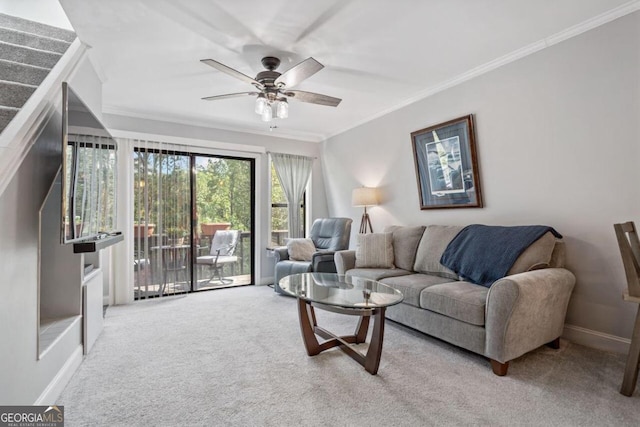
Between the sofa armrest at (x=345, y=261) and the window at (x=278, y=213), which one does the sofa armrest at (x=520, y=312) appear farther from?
the window at (x=278, y=213)

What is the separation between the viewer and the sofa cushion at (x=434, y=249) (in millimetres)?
3051

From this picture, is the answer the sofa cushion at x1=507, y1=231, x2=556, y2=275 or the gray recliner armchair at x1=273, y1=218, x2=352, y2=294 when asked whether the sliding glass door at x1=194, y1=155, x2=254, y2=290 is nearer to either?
the gray recliner armchair at x1=273, y1=218, x2=352, y2=294

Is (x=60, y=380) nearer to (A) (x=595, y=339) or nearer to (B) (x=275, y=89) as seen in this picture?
(B) (x=275, y=89)

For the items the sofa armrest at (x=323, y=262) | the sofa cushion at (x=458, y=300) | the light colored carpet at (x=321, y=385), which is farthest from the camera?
the sofa armrest at (x=323, y=262)

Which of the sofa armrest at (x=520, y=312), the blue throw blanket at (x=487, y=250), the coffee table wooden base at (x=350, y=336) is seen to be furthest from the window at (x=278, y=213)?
the sofa armrest at (x=520, y=312)

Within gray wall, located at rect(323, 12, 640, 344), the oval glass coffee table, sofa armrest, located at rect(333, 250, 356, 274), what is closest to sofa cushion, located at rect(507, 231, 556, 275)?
gray wall, located at rect(323, 12, 640, 344)

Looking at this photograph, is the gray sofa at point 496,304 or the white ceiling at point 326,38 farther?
the white ceiling at point 326,38

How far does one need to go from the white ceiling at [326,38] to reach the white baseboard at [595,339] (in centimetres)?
233

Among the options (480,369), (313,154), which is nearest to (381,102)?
(313,154)

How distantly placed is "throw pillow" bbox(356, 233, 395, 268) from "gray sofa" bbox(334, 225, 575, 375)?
31cm

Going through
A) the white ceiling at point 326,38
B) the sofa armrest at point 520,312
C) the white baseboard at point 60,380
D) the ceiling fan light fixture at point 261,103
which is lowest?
the white baseboard at point 60,380

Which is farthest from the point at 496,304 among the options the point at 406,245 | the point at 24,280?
the point at 24,280

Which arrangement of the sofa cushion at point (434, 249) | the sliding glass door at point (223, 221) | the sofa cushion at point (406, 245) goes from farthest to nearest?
the sliding glass door at point (223, 221), the sofa cushion at point (406, 245), the sofa cushion at point (434, 249)

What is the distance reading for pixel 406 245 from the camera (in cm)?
346
